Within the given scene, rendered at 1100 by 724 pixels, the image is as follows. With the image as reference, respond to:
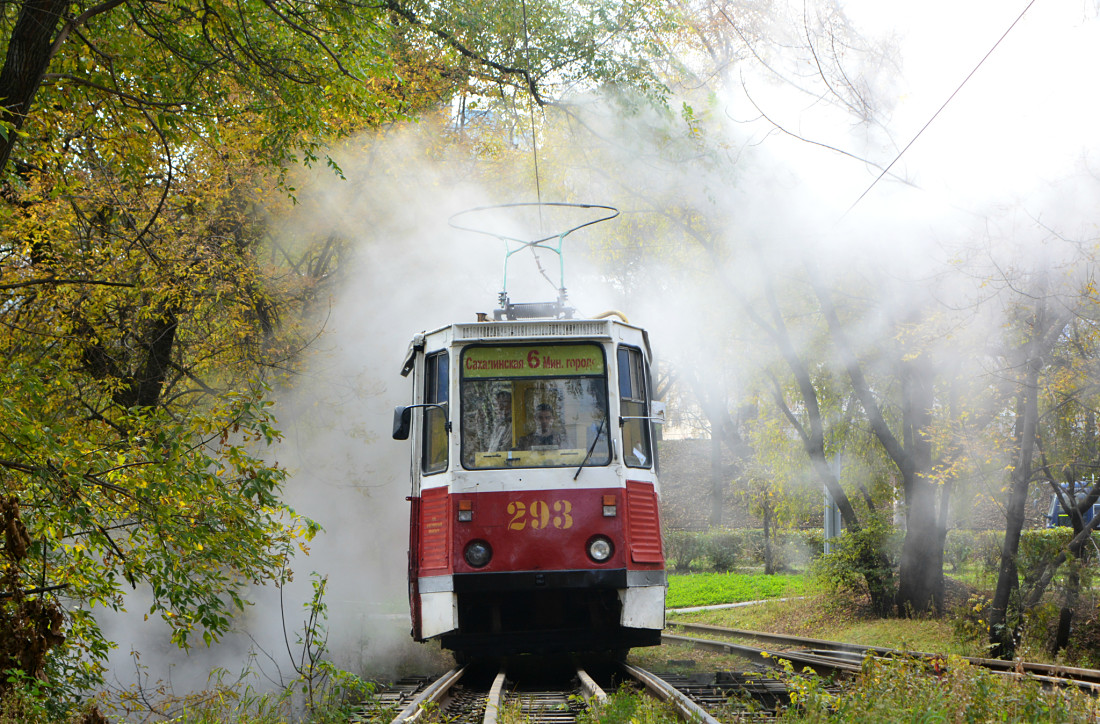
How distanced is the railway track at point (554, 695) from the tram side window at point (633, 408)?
1.94 metres

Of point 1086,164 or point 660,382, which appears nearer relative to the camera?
point 1086,164

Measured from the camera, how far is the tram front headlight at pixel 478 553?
8.07 metres

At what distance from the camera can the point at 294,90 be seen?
330 inches

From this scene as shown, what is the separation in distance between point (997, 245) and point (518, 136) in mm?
10094

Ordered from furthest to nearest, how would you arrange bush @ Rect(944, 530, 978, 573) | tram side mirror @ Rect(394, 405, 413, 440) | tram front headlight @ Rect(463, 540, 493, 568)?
bush @ Rect(944, 530, 978, 573) < tram side mirror @ Rect(394, 405, 413, 440) < tram front headlight @ Rect(463, 540, 493, 568)

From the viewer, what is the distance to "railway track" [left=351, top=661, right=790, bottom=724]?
6.12 metres

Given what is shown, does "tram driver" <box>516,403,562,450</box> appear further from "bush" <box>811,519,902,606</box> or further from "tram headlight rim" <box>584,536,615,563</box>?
"bush" <box>811,519,902,606</box>

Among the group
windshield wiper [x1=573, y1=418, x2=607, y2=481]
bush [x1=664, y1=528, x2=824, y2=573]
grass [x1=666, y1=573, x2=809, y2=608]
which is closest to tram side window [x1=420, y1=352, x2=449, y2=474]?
windshield wiper [x1=573, y1=418, x2=607, y2=481]

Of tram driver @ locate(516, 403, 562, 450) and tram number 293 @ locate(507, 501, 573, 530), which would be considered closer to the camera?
tram number 293 @ locate(507, 501, 573, 530)

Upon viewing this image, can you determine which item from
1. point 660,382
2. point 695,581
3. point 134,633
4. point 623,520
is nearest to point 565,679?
point 623,520

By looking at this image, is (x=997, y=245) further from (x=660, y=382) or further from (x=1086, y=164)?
(x=660, y=382)

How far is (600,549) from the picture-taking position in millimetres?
8188

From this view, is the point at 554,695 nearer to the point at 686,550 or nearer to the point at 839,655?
the point at 839,655

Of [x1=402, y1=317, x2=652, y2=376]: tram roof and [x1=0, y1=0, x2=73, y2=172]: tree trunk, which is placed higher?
[x1=0, y1=0, x2=73, y2=172]: tree trunk
